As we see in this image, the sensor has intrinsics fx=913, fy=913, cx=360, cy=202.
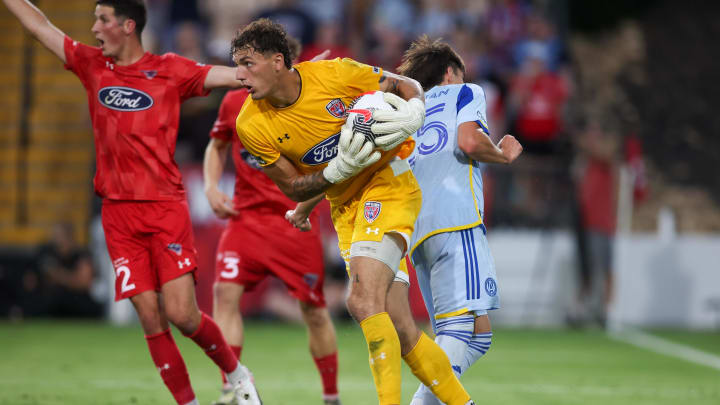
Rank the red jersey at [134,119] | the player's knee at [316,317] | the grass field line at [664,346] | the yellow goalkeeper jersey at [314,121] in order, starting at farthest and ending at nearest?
the grass field line at [664,346]
the player's knee at [316,317]
the red jersey at [134,119]
the yellow goalkeeper jersey at [314,121]

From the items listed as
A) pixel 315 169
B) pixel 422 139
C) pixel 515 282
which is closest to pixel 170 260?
pixel 315 169

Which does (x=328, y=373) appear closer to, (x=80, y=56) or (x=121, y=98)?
(x=121, y=98)

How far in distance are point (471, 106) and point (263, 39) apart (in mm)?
1215

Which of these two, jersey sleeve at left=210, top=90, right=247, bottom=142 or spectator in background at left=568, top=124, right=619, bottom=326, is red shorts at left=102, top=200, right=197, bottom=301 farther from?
spectator in background at left=568, top=124, right=619, bottom=326

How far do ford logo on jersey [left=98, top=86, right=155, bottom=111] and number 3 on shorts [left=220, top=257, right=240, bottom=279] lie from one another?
1460 millimetres

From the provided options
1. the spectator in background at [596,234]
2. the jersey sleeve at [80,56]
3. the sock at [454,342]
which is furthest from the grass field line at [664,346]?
the jersey sleeve at [80,56]

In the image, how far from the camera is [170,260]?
209 inches

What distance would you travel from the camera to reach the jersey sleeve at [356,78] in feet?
16.0

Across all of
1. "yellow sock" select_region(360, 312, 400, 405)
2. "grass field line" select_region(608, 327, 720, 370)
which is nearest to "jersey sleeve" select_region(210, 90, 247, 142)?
"yellow sock" select_region(360, 312, 400, 405)

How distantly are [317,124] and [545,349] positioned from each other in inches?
247

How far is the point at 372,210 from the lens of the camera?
4.68 metres

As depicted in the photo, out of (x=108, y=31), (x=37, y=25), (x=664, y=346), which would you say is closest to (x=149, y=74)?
(x=108, y=31)

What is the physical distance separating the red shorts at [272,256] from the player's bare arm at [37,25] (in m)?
1.75

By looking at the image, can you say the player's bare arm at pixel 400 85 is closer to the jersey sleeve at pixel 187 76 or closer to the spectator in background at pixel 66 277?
the jersey sleeve at pixel 187 76
